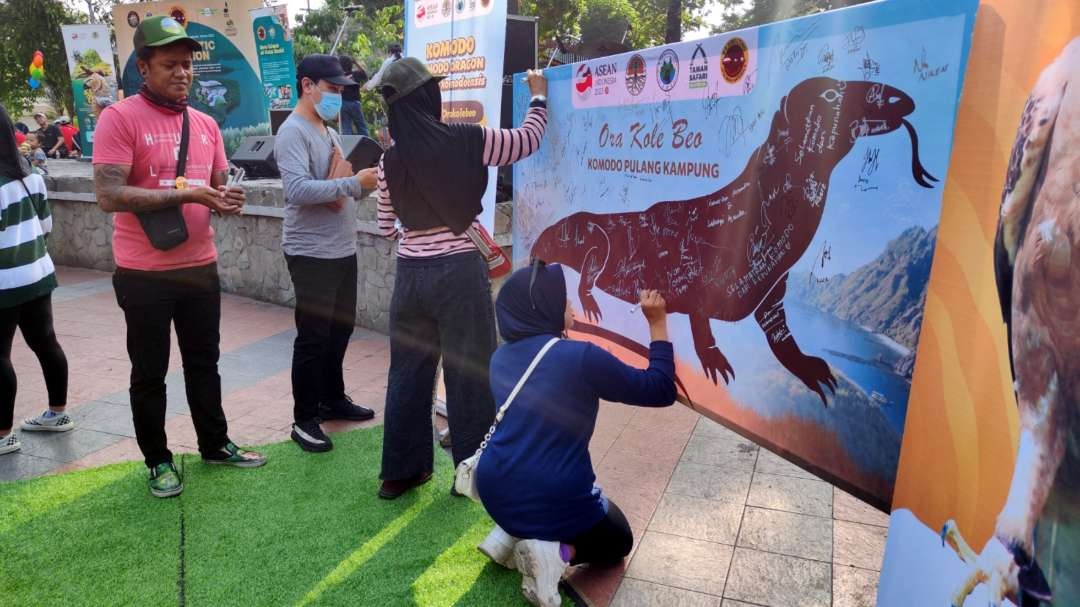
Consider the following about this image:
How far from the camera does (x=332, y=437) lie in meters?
4.10

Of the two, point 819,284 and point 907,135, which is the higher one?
point 907,135

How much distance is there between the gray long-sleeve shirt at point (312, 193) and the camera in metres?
3.58

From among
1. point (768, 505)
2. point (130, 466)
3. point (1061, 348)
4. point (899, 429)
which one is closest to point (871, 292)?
point (899, 429)

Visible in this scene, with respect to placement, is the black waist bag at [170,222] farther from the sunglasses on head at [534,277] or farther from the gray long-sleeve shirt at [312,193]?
the sunglasses on head at [534,277]

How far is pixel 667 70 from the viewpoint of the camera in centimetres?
272

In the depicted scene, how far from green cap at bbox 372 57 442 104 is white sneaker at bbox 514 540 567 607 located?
1.72m

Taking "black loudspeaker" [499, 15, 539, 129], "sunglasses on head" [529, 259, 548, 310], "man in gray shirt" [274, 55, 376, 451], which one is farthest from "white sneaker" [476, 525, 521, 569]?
"black loudspeaker" [499, 15, 539, 129]

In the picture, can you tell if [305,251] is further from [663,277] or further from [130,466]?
[663,277]

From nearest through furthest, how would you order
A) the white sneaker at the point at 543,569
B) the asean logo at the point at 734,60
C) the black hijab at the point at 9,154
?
the asean logo at the point at 734,60 → the white sneaker at the point at 543,569 → the black hijab at the point at 9,154

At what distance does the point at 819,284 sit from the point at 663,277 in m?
0.77

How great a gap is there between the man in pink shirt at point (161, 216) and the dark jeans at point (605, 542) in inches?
77.4

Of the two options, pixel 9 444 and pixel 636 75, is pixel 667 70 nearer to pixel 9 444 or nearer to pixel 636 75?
pixel 636 75

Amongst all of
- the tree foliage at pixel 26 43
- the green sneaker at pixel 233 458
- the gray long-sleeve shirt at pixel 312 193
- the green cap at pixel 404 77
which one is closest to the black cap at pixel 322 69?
the gray long-sleeve shirt at pixel 312 193

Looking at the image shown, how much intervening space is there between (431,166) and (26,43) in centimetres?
2942
